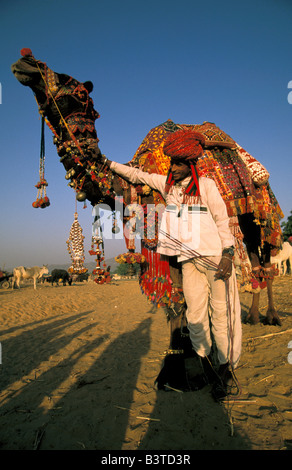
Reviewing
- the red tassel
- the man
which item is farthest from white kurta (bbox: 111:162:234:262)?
the red tassel

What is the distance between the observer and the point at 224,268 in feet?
8.30

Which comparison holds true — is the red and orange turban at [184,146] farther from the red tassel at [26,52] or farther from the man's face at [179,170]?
the red tassel at [26,52]

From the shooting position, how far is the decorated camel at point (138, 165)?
317cm

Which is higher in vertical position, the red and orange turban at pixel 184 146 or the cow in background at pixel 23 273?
the red and orange turban at pixel 184 146

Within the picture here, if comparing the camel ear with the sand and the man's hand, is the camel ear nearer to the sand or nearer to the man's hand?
the man's hand

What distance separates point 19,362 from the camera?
4332mm

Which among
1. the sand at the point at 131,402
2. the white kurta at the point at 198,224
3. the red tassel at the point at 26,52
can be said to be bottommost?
the sand at the point at 131,402

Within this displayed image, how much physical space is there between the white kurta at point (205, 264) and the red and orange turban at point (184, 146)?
0.28m

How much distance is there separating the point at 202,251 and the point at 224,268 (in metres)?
0.27

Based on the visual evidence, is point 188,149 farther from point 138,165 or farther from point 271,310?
point 271,310

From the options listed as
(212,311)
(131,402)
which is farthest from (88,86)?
(131,402)

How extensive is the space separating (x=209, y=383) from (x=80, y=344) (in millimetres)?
3211

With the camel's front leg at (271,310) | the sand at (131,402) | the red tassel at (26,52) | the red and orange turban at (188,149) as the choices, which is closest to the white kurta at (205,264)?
the red and orange turban at (188,149)
